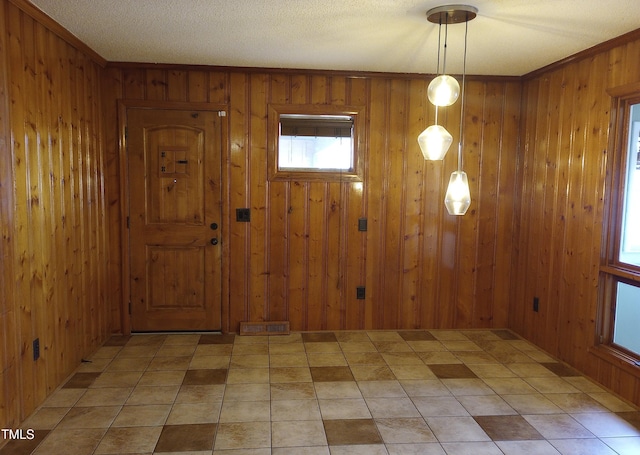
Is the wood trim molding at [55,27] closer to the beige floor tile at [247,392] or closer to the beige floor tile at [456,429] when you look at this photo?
the beige floor tile at [247,392]

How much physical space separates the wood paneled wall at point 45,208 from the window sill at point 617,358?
3.70m

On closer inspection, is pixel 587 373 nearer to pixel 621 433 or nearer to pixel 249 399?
pixel 621 433

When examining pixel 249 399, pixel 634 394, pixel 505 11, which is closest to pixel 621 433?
pixel 634 394

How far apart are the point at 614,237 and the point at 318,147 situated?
2.44 meters

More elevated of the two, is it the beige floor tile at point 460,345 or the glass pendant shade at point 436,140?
the glass pendant shade at point 436,140

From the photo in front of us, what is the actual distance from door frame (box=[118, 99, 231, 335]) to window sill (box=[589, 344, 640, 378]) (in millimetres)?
2974

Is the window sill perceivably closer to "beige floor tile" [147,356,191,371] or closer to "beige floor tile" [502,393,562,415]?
"beige floor tile" [502,393,562,415]

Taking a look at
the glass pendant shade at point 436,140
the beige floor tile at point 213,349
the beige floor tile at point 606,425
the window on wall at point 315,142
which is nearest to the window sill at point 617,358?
the beige floor tile at point 606,425

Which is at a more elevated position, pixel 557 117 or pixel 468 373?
pixel 557 117

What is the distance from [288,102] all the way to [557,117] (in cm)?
225

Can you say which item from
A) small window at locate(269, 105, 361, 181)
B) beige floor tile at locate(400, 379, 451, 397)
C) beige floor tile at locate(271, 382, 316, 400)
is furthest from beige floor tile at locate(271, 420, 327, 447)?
small window at locate(269, 105, 361, 181)

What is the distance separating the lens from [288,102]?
4.14m

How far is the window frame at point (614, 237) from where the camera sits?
10.1 ft

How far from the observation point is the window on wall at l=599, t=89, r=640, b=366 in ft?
10.1
